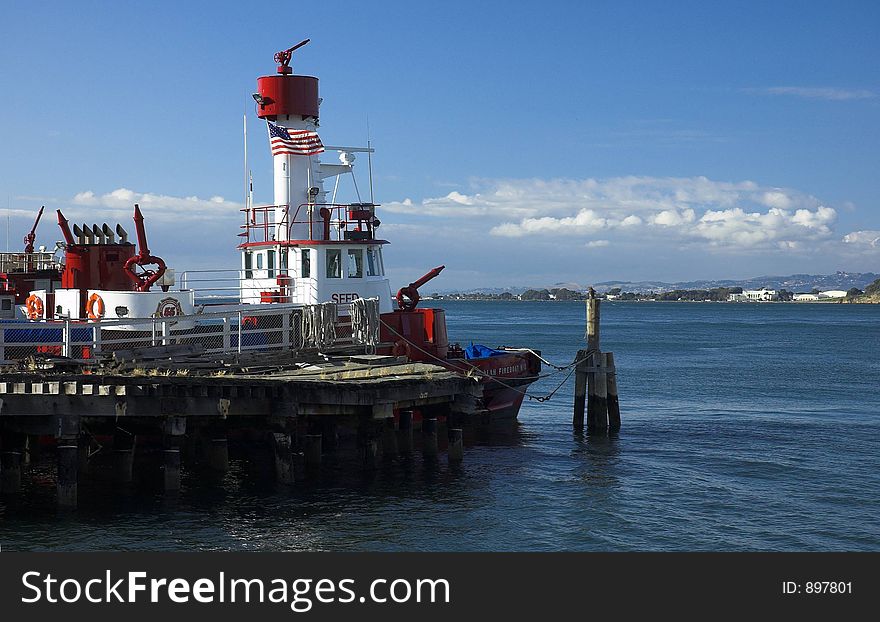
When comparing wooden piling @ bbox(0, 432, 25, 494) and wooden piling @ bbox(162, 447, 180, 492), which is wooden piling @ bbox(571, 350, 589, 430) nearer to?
wooden piling @ bbox(162, 447, 180, 492)

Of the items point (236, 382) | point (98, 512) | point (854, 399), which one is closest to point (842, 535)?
point (236, 382)

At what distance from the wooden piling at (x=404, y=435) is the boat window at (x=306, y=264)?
22.9 feet

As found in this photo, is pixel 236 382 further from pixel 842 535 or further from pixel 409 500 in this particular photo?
pixel 842 535

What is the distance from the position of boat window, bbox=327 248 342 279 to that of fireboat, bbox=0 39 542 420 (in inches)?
1.3

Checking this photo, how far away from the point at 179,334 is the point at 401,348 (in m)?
6.69

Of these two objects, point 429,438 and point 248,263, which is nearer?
point 429,438

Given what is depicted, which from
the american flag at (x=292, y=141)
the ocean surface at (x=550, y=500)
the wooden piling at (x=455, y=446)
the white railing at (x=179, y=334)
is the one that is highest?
the american flag at (x=292, y=141)

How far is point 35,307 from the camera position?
2836 cm

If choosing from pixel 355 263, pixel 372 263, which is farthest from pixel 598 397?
pixel 355 263

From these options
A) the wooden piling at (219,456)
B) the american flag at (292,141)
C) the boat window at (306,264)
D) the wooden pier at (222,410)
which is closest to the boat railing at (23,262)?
the american flag at (292,141)

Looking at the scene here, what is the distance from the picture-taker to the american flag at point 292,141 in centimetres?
3145

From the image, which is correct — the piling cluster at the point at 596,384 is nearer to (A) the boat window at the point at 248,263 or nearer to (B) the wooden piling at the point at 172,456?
(A) the boat window at the point at 248,263

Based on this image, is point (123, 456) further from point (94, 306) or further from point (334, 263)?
point (334, 263)

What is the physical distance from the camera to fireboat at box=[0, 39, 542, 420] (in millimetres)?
28547
